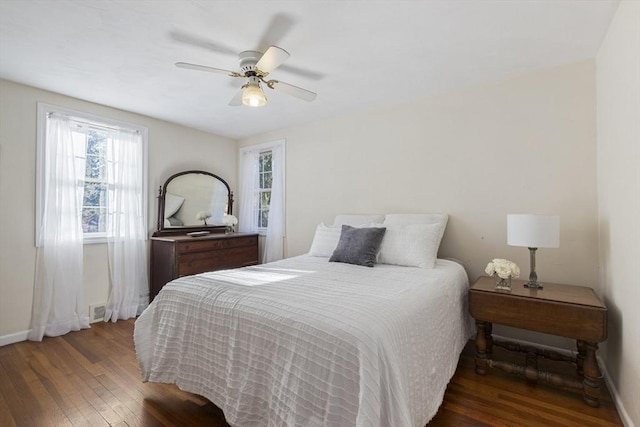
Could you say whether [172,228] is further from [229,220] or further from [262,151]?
[262,151]

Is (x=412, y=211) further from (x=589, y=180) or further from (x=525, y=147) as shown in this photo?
(x=589, y=180)

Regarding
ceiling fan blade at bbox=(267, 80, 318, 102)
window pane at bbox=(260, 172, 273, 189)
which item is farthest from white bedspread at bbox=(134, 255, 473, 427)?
window pane at bbox=(260, 172, 273, 189)

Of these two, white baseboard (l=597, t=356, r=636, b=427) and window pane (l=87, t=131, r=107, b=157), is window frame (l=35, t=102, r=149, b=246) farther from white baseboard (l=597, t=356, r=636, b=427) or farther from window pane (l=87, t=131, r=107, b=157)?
white baseboard (l=597, t=356, r=636, b=427)

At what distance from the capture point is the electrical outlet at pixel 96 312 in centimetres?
324

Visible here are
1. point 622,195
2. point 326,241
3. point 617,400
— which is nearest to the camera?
point 622,195

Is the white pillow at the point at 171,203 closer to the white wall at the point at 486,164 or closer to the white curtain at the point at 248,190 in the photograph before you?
the white curtain at the point at 248,190

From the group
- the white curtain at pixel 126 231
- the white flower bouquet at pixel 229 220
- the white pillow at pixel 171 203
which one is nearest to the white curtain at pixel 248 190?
the white flower bouquet at pixel 229 220

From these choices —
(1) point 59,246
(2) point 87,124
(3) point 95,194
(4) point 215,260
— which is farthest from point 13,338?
(2) point 87,124

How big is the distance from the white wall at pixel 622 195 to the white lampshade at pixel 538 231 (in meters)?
0.29

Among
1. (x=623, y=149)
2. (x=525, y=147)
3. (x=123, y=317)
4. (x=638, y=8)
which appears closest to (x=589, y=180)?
(x=525, y=147)

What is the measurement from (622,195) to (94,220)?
4.54 metres

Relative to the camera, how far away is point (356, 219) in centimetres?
333

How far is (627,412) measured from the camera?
1.61 meters

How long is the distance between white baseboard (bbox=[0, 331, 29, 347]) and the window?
107 inches
